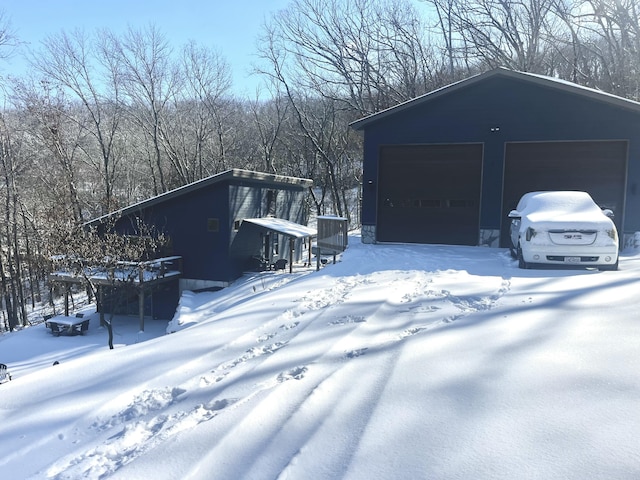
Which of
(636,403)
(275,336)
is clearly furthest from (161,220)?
(636,403)

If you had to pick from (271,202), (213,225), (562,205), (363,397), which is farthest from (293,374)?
(271,202)

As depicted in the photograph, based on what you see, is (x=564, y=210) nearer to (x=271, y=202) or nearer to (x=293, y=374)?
(x=293, y=374)

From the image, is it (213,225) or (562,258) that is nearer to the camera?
(562,258)

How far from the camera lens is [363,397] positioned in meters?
3.09

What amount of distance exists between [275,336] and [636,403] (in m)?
3.49

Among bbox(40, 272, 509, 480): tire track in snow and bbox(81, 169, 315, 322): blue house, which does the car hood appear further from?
bbox(81, 169, 315, 322): blue house

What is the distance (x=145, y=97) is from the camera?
27.5 metres

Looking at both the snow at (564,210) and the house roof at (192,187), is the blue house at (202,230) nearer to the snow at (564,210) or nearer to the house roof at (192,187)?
the house roof at (192,187)

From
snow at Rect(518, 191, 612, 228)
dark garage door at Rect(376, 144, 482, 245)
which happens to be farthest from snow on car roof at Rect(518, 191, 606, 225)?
dark garage door at Rect(376, 144, 482, 245)

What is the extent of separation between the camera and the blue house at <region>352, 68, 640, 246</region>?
37.6 feet

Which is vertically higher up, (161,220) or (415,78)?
(415,78)

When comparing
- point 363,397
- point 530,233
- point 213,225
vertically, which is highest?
point 530,233

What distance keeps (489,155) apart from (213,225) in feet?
33.9

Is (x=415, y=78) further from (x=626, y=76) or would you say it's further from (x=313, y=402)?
(x=313, y=402)
